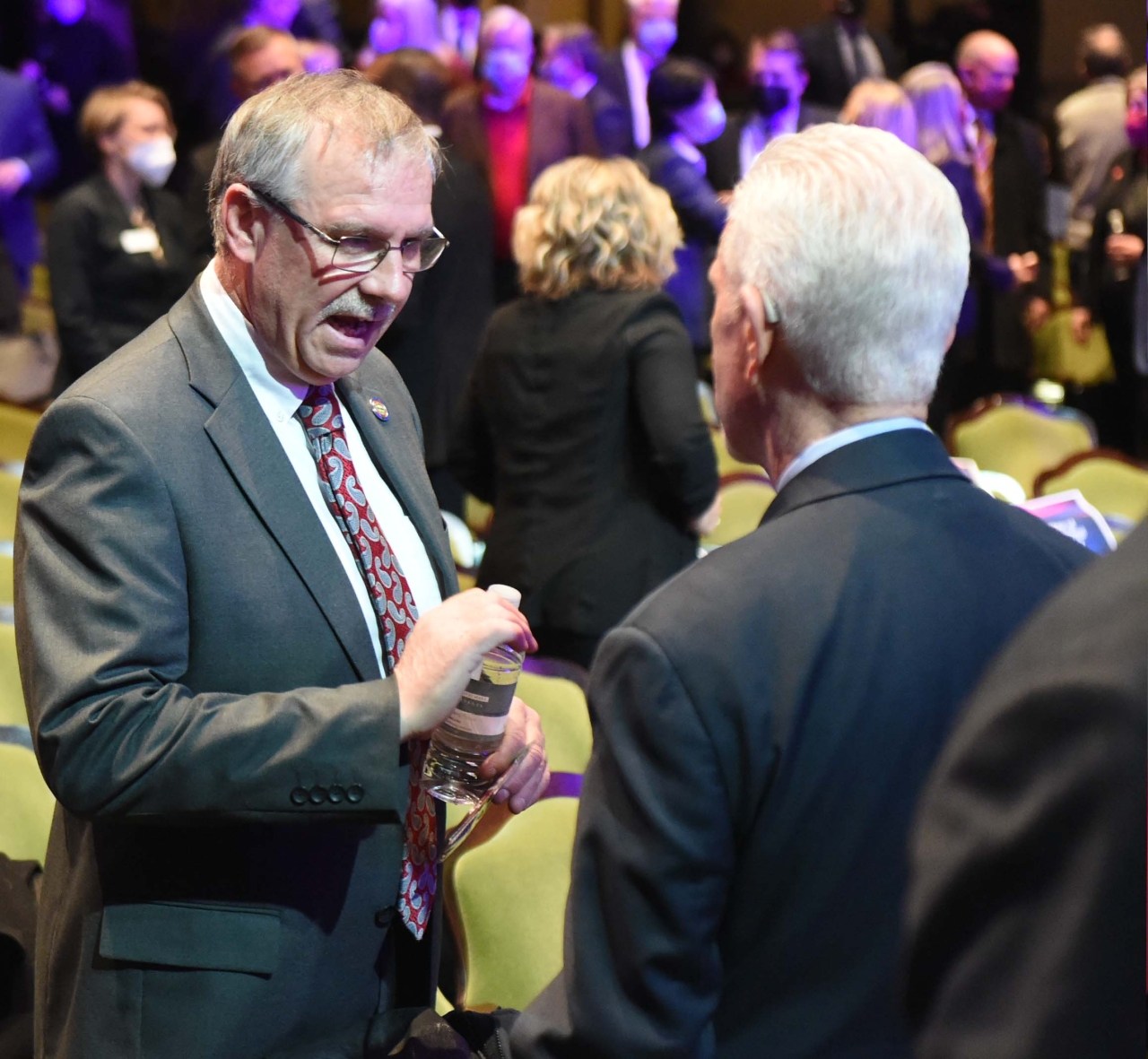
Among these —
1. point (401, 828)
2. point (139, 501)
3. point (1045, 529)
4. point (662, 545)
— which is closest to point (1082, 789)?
point (1045, 529)

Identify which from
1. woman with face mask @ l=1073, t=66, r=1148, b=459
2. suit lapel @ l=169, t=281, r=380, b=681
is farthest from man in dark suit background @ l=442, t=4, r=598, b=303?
suit lapel @ l=169, t=281, r=380, b=681

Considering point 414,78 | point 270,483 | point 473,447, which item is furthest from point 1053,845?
point 414,78

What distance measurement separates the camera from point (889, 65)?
28.1 ft

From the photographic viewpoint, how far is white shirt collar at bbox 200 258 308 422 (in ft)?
5.40

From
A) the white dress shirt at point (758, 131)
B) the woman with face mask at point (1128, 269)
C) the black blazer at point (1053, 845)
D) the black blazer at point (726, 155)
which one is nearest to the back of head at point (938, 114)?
the black blazer at point (726, 155)

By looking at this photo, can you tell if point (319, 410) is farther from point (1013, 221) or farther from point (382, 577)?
point (1013, 221)

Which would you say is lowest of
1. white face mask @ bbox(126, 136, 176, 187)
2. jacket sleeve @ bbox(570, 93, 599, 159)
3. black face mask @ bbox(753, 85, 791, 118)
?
black face mask @ bbox(753, 85, 791, 118)

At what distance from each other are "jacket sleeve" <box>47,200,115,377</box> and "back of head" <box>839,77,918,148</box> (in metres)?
2.92

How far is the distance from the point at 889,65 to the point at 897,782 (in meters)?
8.14

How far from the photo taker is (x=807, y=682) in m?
1.17

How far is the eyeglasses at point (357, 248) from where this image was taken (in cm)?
158

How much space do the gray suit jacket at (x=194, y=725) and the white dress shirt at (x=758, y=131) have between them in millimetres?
5378

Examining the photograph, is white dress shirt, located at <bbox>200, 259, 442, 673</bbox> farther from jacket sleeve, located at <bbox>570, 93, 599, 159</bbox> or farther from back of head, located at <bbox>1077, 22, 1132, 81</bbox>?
back of head, located at <bbox>1077, 22, 1132, 81</bbox>

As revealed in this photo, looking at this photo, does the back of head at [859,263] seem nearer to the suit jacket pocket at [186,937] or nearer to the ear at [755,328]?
the ear at [755,328]
